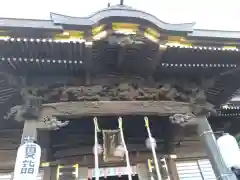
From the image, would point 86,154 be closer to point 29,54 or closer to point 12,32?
point 29,54

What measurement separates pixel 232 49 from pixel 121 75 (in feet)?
7.53

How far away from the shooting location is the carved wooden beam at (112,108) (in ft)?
16.4

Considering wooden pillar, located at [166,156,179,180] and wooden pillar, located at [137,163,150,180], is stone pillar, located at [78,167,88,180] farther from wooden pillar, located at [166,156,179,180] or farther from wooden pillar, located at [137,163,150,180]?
wooden pillar, located at [166,156,179,180]

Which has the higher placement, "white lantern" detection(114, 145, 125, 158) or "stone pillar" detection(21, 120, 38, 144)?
"stone pillar" detection(21, 120, 38, 144)

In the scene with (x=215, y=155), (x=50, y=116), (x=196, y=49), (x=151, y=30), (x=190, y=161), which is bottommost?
(x=215, y=155)

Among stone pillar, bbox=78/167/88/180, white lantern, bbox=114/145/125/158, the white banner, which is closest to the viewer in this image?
the white banner

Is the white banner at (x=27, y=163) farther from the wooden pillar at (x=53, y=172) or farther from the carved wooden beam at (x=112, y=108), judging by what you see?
the wooden pillar at (x=53, y=172)

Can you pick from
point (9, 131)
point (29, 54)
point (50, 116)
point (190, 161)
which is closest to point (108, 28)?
point (29, 54)

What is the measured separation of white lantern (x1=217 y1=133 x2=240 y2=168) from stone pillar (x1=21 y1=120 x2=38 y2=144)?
3.35 meters

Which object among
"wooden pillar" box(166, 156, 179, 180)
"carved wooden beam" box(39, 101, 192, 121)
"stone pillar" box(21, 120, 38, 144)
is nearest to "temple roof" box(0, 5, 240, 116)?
"carved wooden beam" box(39, 101, 192, 121)

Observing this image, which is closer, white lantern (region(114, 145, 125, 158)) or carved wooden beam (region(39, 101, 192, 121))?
carved wooden beam (region(39, 101, 192, 121))

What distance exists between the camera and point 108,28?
199 inches

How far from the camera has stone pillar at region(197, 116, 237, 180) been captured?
15.1 feet

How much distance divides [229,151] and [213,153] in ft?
0.93
